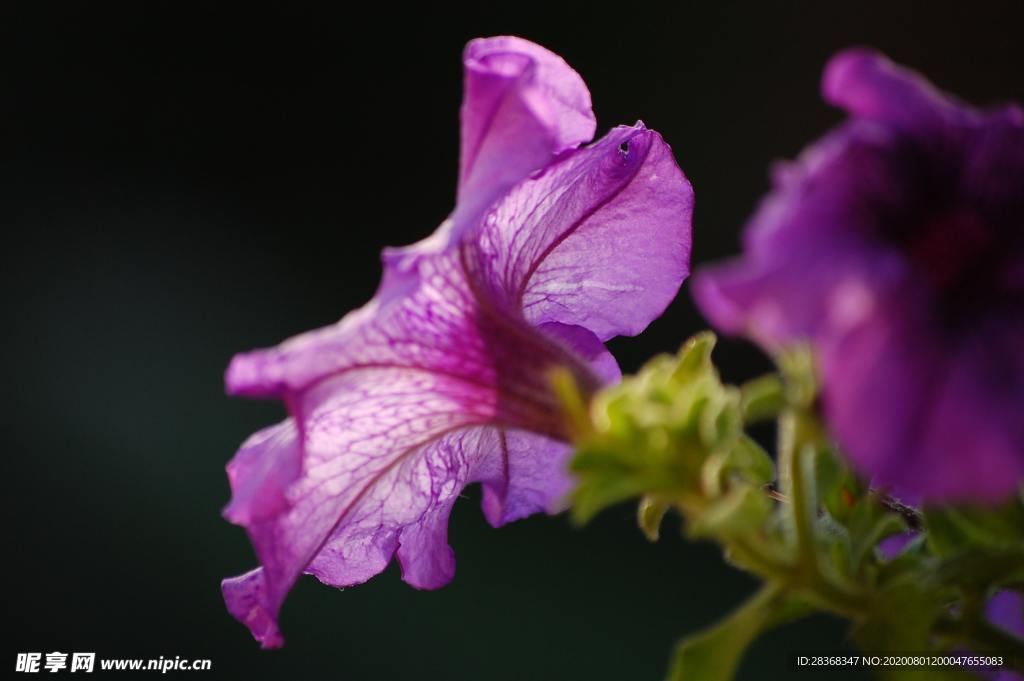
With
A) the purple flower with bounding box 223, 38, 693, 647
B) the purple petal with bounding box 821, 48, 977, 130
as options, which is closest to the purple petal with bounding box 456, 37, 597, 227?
the purple flower with bounding box 223, 38, 693, 647

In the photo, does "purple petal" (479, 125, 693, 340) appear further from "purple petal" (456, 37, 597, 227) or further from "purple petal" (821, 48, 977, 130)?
"purple petal" (821, 48, 977, 130)

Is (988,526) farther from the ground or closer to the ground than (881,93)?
closer to the ground

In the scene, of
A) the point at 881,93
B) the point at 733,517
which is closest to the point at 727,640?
the point at 733,517

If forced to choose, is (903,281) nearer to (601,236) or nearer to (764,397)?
(764,397)

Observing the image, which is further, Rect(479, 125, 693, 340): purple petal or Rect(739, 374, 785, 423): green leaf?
Rect(479, 125, 693, 340): purple petal

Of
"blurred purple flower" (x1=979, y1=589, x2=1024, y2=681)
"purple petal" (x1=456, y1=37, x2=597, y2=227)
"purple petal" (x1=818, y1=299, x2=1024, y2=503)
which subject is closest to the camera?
"purple petal" (x1=818, y1=299, x2=1024, y2=503)

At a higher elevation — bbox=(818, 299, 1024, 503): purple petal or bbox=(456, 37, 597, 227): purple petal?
bbox=(456, 37, 597, 227): purple petal
